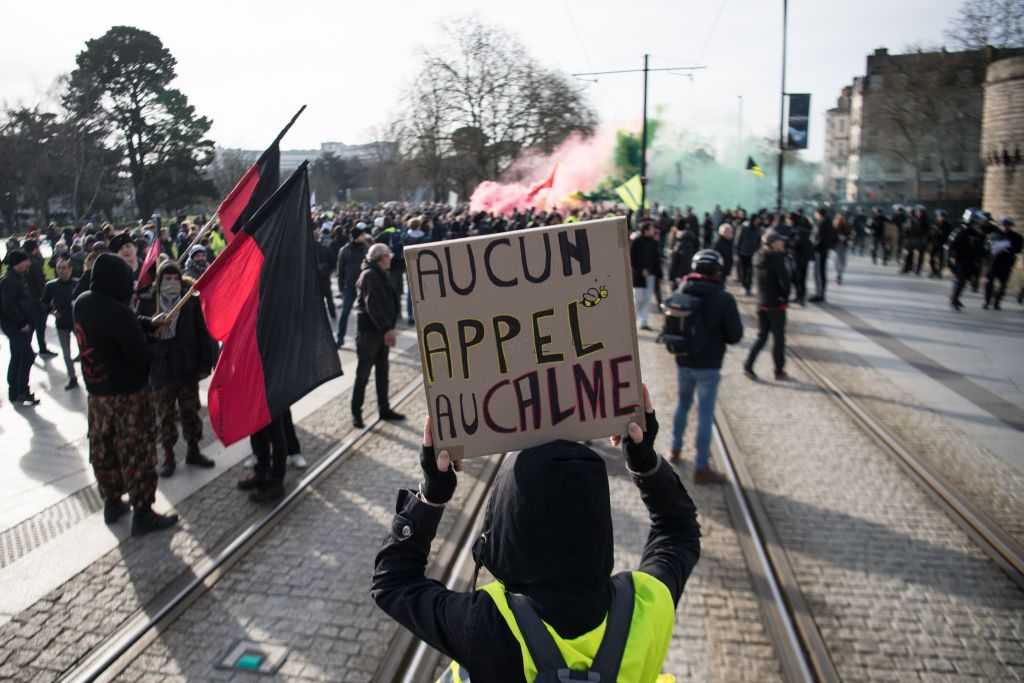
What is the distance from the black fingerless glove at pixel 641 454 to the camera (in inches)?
83.4

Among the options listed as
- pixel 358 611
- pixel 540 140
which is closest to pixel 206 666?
pixel 358 611

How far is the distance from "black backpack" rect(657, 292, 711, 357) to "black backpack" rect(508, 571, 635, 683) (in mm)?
4989

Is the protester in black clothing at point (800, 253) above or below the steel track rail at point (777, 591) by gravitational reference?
above

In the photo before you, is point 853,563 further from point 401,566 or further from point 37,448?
point 37,448

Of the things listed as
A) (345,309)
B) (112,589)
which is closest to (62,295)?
(345,309)

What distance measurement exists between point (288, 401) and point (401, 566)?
13.1 ft

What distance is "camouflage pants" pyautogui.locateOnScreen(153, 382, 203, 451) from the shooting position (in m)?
6.97

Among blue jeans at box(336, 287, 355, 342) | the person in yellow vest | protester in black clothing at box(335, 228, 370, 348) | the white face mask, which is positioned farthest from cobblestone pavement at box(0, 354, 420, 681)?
protester in black clothing at box(335, 228, 370, 348)

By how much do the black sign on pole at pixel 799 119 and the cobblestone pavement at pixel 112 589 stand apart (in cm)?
2269

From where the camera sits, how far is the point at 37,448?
25.4ft

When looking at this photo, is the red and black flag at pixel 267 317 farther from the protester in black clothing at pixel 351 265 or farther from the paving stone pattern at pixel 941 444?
the protester in black clothing at pixel 351 265

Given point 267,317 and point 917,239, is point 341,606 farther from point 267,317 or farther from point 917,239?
point 917,239

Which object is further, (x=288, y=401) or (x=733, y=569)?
(x=288, y=401)

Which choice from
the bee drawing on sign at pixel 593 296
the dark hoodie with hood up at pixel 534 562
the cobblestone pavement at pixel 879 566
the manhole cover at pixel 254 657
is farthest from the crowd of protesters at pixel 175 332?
the dark hoodie with hood up at pixel 534 562
